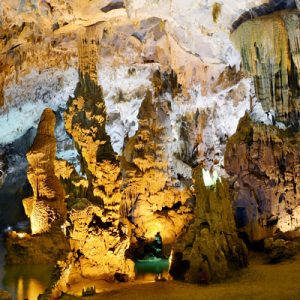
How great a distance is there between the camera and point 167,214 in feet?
49.2

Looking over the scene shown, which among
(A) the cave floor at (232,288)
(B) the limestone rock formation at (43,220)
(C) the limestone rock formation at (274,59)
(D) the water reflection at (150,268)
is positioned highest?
(C) the limestone rock formation at (274,59)

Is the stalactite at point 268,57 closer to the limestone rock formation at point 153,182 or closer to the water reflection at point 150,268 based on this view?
the limestone rock formation at point 153,182

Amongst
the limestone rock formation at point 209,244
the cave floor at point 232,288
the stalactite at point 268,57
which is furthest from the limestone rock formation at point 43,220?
the stalactite at point 268,57

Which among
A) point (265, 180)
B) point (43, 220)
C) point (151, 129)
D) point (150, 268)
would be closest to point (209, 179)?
point (265, 180)

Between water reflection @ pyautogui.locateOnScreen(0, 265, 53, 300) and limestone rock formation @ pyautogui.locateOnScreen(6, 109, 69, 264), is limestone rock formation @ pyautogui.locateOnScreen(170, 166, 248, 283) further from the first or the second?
limestone rock formation @ pyautogui.locateOnScreen(6, 109, 69, 264)

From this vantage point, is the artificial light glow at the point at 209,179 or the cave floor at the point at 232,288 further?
the artificial light glow at the point at 209,179

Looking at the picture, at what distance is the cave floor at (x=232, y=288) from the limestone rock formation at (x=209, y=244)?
12.9 inches

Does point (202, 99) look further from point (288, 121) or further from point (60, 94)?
point (60, 94)

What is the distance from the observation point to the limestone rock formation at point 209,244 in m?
9.05

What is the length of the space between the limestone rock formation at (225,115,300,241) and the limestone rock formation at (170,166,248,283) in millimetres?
3497

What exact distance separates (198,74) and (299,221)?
6.08m

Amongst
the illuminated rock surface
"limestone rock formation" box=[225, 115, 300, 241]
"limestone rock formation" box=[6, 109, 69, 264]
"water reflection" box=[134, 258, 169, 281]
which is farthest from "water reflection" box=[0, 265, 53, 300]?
"limestone rock formation" box=[225, 115, 300, 241]

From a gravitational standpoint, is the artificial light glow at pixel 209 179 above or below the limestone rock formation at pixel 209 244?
above

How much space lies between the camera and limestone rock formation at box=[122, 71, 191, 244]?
49.1 ft
